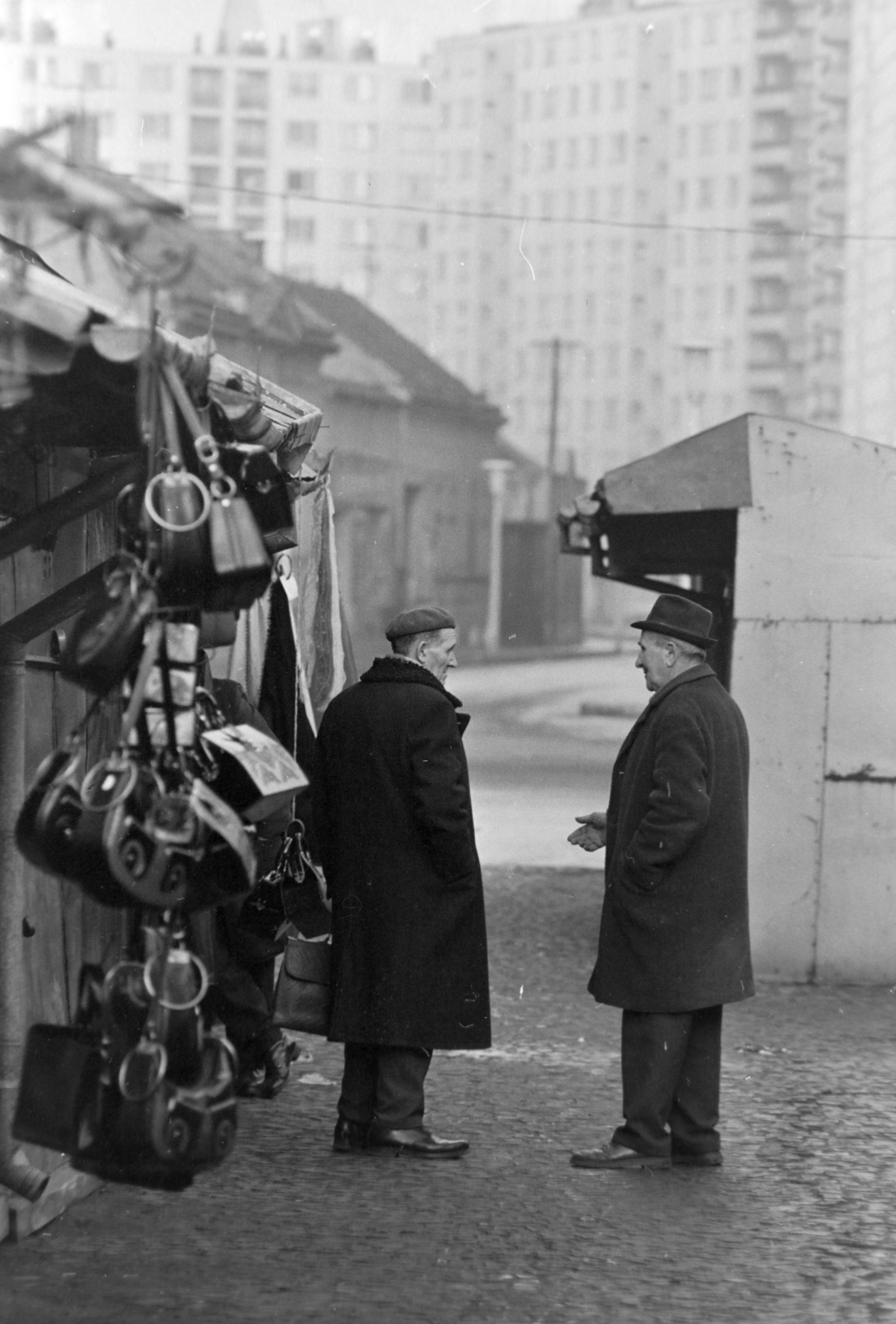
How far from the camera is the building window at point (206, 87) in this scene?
368 feet

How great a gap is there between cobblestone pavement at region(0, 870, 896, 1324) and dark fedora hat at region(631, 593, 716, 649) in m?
1.63

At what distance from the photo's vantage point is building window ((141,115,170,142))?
112500mm

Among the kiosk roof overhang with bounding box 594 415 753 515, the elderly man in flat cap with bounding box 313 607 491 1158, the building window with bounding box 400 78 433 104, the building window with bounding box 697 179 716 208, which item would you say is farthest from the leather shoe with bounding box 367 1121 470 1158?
the building window with bounding box 697 179 716 208

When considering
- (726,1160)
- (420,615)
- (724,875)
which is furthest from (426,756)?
(726,1160)

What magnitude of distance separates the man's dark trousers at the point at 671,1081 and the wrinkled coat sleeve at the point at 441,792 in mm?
715

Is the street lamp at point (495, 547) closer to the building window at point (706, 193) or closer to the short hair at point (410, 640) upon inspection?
the short hair at point (410, 640)

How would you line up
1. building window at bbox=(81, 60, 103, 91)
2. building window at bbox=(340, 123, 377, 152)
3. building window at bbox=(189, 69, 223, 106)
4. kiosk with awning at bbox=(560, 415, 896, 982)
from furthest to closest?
1. building window at bbox=(189, 69, 223, 106)
2. building window at bbox=(340, 123, 377, 152)
3. building window at bbox=(81, 60, 103, 91)
4. kiosk with awning at bbox=(560, 415, 896, 982)

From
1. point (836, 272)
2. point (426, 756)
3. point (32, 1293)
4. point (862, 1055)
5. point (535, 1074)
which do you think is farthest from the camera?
point (836, 272)

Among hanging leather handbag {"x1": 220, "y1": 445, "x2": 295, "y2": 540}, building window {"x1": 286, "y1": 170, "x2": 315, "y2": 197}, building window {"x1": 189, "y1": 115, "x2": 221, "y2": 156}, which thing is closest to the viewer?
hanging leather handbag {"x1": 220, "y1": 445, "x2": 295, "y2": 540}

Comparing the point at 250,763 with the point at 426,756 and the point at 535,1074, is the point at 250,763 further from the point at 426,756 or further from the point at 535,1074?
the point at 535,1074

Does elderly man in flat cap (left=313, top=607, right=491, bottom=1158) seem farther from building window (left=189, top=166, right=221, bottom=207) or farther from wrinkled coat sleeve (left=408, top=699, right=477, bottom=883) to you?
building window (left=189, top=166, right=221, bottom=207)

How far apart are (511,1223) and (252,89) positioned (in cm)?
11373

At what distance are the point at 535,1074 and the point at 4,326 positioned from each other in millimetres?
4649

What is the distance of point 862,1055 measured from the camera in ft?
29.3
